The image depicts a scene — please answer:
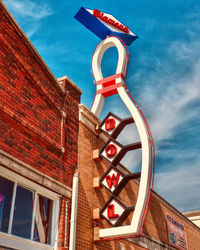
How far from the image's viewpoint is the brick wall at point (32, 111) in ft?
23.5

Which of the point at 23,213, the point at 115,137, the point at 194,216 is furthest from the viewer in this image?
the point at 194,216

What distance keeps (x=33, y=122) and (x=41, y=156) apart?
35.6 inches

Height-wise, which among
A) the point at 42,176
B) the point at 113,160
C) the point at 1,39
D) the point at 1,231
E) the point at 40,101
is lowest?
the point at 1,231

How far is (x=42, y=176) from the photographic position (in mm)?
7516

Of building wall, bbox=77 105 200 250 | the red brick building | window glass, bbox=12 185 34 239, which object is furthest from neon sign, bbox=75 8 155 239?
window glass, bbox=12 185 34 239

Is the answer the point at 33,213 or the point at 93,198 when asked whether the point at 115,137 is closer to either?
the point at 93,198

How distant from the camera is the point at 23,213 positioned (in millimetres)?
6918

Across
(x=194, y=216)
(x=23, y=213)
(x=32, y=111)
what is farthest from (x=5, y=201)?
(x=194, y=216)

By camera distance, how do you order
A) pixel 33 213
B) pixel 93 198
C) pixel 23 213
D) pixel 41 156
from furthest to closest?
pixel 93 198 < pixel 41 156 < pixel 33 213 < pixel 23 213

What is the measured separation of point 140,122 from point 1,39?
4.80 m

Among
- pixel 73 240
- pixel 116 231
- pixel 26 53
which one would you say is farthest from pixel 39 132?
pixel 116 231

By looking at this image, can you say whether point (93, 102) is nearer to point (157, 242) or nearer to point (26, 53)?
point (26, 53)

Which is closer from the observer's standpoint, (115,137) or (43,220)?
(43,220)

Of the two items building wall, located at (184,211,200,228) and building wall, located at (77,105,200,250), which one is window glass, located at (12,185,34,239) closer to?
building wall, located at (77,105,200,250)
